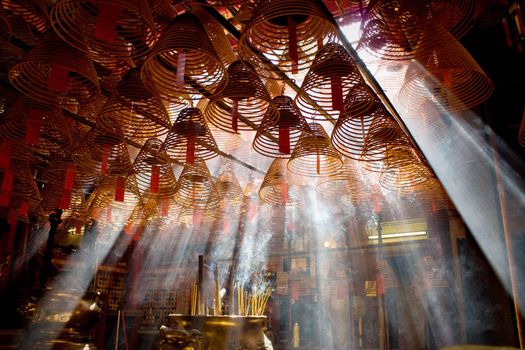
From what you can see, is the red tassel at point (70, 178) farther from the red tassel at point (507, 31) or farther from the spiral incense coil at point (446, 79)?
the red tassel at point (507, 31)

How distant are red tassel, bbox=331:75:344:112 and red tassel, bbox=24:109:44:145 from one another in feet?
4.65

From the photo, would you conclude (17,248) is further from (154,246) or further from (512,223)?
(512,223)

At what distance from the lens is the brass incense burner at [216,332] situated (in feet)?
6.21

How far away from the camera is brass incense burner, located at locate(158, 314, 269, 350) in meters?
1.89

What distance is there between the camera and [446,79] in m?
1.81

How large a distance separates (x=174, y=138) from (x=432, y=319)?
4020 mm

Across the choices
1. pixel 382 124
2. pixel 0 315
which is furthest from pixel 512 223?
pixel 0 315

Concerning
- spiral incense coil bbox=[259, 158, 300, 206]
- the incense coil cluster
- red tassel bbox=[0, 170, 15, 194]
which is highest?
the incense coil cluster

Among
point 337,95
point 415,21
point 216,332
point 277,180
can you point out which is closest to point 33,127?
point 216,332

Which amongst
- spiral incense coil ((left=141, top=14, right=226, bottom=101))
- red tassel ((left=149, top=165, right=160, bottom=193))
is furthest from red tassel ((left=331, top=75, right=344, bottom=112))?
red tassel ((left=149, top=165, right=160, bottom=193))

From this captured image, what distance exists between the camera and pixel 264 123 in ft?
6.68

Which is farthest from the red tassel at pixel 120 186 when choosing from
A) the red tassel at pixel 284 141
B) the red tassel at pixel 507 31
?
the red tassel at pixel 507 31

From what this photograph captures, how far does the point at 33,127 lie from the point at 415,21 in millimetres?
1817

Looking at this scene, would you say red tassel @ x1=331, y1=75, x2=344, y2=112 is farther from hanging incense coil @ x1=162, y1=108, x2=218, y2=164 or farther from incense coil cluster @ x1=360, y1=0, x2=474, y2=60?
hanging incense coil @ x1=162, y1=108, x2=218, y2=164
